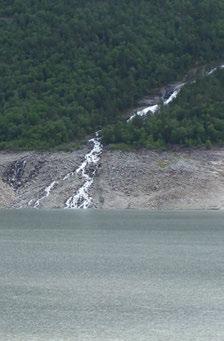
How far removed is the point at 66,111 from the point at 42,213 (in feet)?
90.3

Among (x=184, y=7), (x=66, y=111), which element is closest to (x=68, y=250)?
(x=66, y=111)

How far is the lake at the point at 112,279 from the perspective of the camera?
30422mm

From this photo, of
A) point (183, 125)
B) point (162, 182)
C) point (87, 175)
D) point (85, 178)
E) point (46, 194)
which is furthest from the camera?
point (183, 125)

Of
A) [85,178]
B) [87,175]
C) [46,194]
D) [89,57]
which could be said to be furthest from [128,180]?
[89,57]

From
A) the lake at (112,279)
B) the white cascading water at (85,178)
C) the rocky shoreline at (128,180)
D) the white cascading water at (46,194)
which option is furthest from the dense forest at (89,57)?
the lake at (112,279)

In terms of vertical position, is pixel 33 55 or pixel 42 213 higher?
pixel 33 55

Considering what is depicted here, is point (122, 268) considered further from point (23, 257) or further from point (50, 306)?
point (50, 306)

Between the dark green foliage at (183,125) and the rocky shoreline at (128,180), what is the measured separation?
7.12ft

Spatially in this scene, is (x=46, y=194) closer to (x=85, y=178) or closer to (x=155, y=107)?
(x=85, y=178)

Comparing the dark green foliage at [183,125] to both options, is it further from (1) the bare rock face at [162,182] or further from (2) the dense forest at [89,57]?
(1) the bare rock face at [162,182]

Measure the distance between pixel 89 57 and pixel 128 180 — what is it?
34.2 metres

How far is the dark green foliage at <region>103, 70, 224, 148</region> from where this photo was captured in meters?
84.4

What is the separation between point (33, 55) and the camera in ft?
358

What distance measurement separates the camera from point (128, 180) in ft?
252
